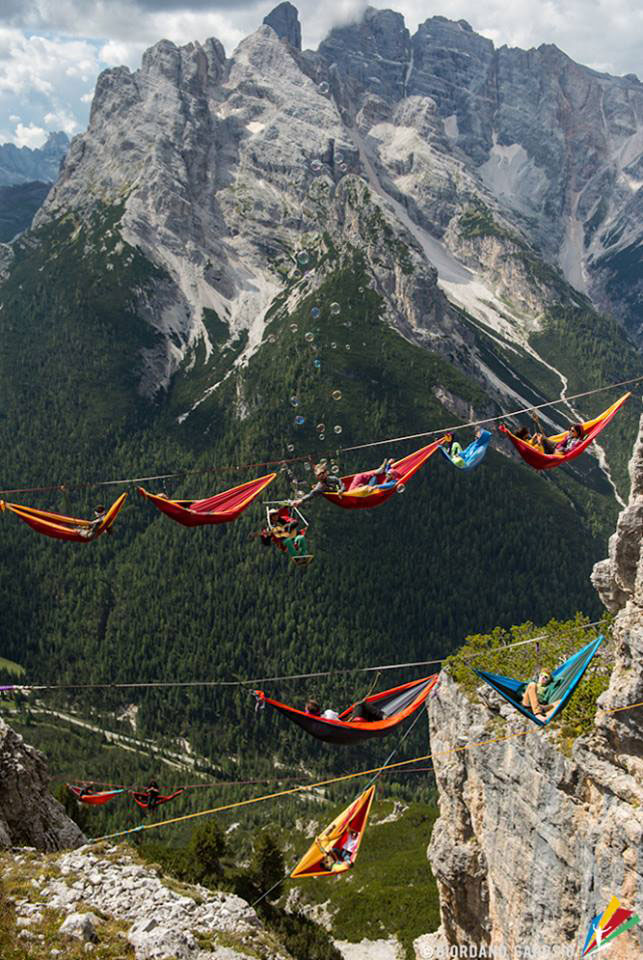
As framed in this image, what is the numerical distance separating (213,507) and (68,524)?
7.18m

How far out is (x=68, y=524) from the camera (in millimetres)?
37406

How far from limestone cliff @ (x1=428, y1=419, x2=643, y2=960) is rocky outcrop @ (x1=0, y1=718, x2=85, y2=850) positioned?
21376 mm

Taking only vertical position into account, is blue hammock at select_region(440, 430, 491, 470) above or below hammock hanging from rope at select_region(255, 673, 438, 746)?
above

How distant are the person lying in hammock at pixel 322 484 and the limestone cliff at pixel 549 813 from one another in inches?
Answer: 566

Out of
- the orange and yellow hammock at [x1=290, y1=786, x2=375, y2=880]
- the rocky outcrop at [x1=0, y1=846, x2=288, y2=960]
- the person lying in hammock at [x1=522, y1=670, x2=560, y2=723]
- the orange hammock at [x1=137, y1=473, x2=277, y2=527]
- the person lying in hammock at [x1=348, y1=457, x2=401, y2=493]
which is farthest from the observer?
the person lying in hammock at [x1=348, y1=457, x2=401, y2=493]

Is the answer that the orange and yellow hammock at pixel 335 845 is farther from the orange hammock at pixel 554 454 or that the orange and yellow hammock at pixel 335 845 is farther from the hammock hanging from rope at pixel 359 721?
the orange hammock at pixel 554 454

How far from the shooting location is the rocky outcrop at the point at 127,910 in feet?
81.0

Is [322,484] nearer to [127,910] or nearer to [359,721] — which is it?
[359,721]

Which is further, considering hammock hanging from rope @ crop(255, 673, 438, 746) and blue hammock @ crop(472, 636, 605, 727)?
hammock hanging from rope @ crop(255, 673, 438, 746)

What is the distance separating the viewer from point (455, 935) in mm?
46531

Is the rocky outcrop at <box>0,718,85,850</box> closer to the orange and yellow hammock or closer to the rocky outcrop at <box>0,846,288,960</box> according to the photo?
the rocky outcrop at <box>0,846,288,960</box>

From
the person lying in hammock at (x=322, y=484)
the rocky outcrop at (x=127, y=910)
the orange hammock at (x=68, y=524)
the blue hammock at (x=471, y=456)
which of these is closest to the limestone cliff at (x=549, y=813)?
the blue hammock at (x=471, y=456)

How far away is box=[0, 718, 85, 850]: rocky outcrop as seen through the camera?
115ft

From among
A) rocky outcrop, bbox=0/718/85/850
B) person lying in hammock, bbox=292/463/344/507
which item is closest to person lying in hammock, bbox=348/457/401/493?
person lying in hammock, bbox=292/463/344/507
